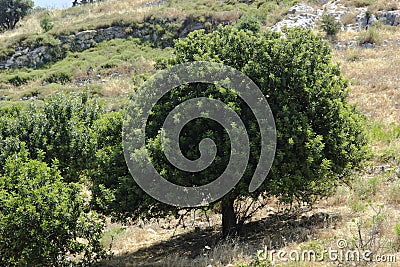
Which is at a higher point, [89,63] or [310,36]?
[89,63]

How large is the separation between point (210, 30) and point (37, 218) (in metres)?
27.5

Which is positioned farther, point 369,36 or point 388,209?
Result: point 369,36

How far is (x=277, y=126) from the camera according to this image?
8219 mm

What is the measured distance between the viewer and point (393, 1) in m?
29.8

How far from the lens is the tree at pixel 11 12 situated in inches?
1921

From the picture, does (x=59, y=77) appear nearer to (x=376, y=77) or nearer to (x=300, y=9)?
(x=300, y=9)

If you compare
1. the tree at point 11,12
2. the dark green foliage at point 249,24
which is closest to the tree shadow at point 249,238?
the dark green foliage at point 249,24

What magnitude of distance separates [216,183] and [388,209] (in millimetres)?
3652

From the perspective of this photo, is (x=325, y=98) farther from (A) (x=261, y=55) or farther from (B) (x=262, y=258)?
(B) (x=262, y=258)

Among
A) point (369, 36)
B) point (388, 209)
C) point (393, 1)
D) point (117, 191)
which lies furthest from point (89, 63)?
point (388, 209)

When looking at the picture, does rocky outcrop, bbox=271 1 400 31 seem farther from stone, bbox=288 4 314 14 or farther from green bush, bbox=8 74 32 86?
green bush, bbox=8 74 32 86

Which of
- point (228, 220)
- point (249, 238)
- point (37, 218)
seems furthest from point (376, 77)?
point (37, 218)

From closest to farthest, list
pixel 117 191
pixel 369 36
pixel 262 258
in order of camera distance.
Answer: pixel 262 258, pixel 117 191, pixel 369 36

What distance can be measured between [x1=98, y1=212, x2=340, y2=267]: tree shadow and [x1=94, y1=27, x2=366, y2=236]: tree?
61cm
